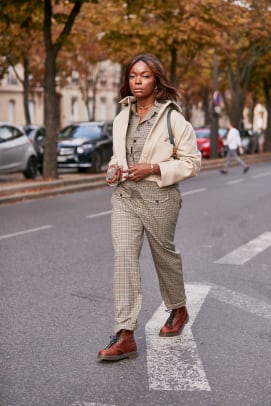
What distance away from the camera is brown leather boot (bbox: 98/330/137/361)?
481 cm

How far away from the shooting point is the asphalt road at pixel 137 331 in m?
4.29

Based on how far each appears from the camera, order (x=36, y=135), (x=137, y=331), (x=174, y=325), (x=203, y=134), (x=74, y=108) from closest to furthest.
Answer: (x=174, y=325) → (x=137, y=331) → (x=36, y=135) → (x=203, y=134) → (x=74, y=108)

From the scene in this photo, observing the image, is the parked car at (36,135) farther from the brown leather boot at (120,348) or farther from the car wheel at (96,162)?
the brown leather boot at (120,348)

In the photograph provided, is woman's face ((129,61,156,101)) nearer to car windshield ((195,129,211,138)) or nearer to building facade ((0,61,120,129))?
car windshield ((195,129,211,138))

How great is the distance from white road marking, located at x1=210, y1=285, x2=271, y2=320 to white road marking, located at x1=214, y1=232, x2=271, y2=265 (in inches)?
61.9

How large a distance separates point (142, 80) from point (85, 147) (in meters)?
18.6

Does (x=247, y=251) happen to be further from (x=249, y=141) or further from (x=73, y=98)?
(x=73, y=98)

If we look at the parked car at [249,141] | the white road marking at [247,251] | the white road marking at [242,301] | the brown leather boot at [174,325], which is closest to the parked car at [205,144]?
the parked car at [249,141]

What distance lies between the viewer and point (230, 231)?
1130cm

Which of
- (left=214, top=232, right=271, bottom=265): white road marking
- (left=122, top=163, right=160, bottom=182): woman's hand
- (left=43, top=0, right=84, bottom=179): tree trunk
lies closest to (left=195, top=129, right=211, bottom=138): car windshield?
(left=43, top=0, right=84, bottom=179): tree trunk

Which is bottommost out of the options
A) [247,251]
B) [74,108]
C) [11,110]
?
[74,108]

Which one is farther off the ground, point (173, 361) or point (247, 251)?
point (173, 361)

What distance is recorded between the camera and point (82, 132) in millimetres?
24641

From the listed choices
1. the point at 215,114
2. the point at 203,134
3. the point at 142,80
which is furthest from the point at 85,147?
the point at 142,80
